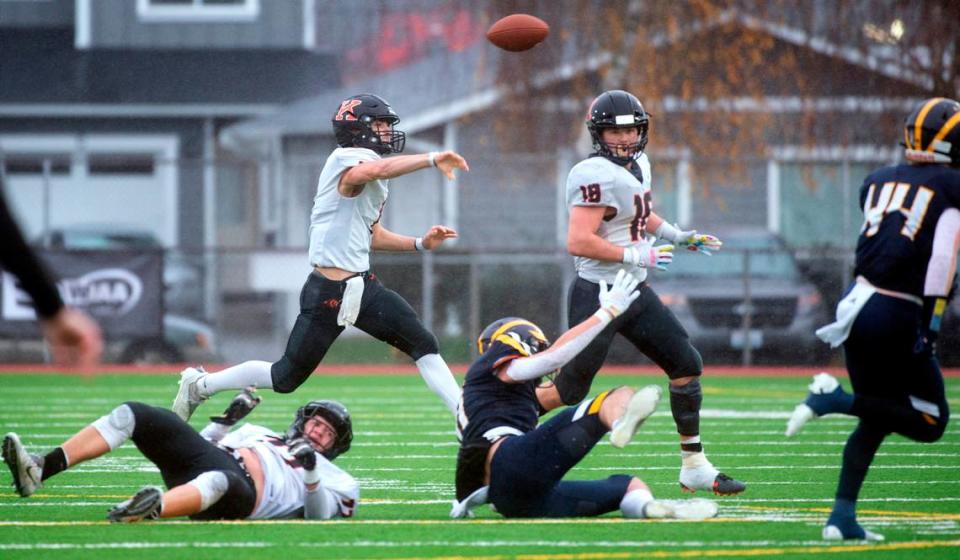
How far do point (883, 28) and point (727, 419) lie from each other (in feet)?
34.3

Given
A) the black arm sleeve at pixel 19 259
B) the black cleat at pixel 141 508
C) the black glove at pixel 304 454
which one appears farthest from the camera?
the black glove at pixel 304 454

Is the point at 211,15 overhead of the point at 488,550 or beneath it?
overhead

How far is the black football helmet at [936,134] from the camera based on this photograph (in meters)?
6.50

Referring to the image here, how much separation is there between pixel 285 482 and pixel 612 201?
Answer: 7.37 feet

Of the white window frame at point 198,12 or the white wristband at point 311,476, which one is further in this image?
the white window frame at point 198,12

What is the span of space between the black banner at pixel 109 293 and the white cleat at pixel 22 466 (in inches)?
455

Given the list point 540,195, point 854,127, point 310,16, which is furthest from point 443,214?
point 310,16

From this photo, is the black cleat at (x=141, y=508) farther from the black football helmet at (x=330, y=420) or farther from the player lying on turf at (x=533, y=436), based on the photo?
the player lying on turf at (x=533, y=436)

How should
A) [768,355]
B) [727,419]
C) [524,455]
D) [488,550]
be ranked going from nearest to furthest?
[488,550] < [524,455] < [727,419] < [768,355]

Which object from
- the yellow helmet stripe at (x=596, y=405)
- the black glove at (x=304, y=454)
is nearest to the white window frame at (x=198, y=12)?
the black glove at (x=304, y=454)

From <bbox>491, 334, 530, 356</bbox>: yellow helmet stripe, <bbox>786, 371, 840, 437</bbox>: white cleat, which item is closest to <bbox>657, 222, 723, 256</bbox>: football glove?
<bbox>491, 334, 530, 356</bbox>: yellow helmet stripe

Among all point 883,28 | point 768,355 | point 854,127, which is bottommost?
point 768,355

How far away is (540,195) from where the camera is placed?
861 inches

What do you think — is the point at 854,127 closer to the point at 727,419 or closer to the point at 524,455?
the point at 727,419
